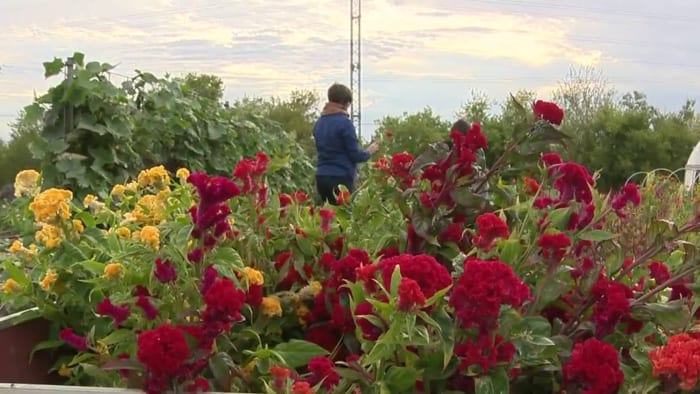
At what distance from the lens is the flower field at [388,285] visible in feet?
3.97

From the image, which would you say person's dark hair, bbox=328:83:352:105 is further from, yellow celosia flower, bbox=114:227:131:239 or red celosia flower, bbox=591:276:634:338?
red celosia flower, bbox=591:276:634:338

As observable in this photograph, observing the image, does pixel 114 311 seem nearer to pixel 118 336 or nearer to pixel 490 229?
pixel 118 336

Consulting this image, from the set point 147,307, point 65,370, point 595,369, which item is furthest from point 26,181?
point 595,369

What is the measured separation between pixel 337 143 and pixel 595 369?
199 inches

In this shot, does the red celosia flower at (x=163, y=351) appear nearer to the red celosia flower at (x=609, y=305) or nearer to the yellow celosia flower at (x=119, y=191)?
the red celosia flower at (x=609, y=305)

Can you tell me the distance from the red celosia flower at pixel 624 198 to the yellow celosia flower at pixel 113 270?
869 millimetres

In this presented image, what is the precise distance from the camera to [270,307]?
59.3 inches

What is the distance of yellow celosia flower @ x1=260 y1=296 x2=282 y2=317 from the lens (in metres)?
1.50

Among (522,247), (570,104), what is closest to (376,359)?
(522,247)

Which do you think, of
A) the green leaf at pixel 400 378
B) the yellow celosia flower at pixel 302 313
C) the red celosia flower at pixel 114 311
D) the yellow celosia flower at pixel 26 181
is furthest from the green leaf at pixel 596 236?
the yellow celosia flower at pixel 26 181

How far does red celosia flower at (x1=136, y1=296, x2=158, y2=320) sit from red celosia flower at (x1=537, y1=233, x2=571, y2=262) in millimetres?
636

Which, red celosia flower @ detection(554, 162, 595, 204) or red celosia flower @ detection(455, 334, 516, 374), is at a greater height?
red celosia flower @ detection(554, 162, 595, 204)

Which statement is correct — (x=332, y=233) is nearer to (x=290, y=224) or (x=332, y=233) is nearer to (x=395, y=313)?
(x=290, y=224)

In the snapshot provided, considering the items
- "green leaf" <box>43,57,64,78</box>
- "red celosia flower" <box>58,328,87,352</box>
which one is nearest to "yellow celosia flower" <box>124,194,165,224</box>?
"red celosia flower" <box>58,328,87,352</box>
